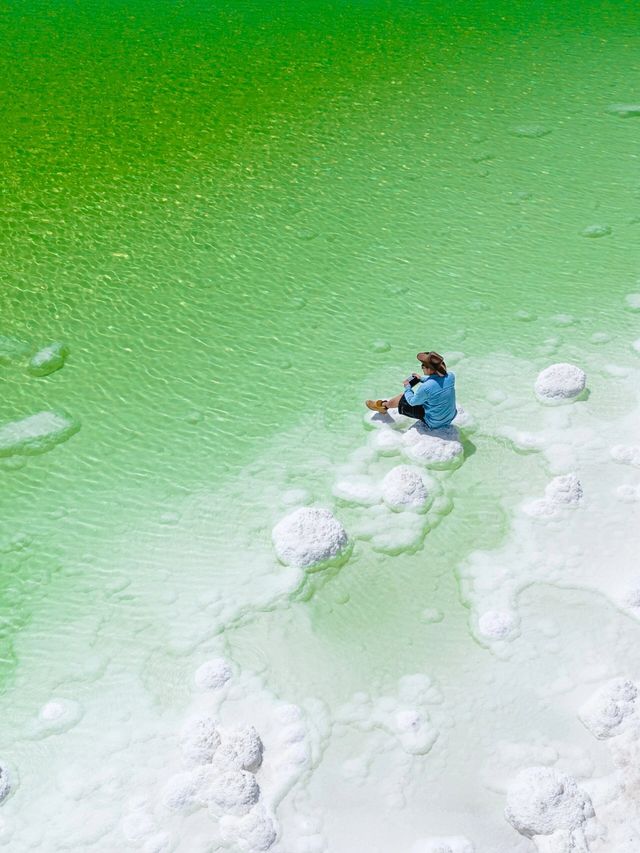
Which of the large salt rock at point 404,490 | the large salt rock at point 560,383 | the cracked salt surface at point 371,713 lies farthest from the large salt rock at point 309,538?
the large salt rock at point 560,383

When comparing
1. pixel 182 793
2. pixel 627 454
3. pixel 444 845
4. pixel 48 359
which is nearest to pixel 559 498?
pixel 627 454

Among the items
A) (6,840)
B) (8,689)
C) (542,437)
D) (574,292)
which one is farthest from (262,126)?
(6,840)

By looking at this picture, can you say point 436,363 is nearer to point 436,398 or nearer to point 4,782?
point 436,398

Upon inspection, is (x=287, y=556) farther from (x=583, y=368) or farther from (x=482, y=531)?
(x=583, y=368)

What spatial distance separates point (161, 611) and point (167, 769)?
0.92 m

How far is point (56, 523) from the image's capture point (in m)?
5.30

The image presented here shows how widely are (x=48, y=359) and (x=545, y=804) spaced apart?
4398mm

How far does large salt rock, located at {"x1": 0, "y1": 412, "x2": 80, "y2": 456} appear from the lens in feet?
18.9

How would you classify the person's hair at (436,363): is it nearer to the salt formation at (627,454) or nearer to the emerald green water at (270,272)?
the emerald green water at (270,272)

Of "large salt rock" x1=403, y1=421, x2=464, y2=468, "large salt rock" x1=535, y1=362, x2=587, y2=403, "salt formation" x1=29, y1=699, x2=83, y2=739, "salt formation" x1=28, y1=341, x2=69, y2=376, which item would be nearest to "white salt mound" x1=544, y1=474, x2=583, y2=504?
"large salt rock" x1=403, y1=421, x2=464, y2=468

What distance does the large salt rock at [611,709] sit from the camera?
4078 millimetres

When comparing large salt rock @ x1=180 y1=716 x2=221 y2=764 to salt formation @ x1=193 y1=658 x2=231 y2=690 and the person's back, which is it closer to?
salt formation @ x1=193 y1=658 x2=231 y2=690

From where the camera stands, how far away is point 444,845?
3.72 m

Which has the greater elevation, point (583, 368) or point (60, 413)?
point (60, 413)
